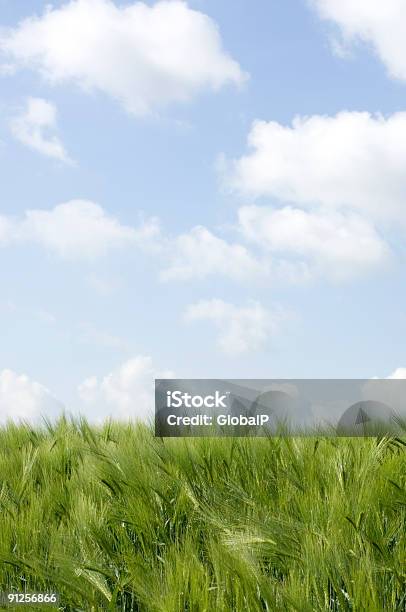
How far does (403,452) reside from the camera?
2.48 metres

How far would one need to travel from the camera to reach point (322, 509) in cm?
194

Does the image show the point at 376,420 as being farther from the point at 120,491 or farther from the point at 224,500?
the point at 120,491

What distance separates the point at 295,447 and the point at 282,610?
2.70 ft

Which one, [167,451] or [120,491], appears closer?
[120,491]

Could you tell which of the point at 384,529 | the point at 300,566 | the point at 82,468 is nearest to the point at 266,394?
the point at 82,468

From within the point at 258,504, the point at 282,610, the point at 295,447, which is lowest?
the point at 282,610

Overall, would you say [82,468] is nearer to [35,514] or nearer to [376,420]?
[35,514]

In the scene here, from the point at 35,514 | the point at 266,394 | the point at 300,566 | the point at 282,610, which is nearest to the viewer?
the point at 282,610

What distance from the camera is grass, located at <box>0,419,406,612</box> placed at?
67.2 inches

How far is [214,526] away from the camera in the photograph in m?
2.19

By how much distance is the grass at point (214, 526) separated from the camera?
1.71m

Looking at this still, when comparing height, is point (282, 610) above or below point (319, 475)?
below

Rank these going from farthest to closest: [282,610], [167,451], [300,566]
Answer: [167,451] < [300,566] < [282,610]

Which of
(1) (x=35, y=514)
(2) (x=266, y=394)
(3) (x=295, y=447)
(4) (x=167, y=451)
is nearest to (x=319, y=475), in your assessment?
(3) (x=295, y=447)
